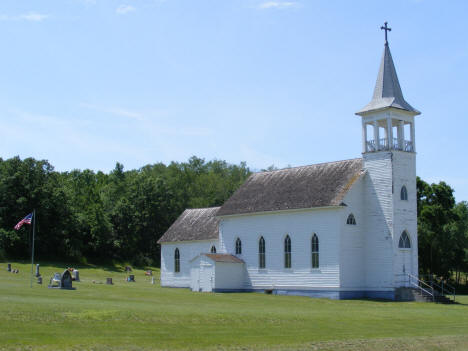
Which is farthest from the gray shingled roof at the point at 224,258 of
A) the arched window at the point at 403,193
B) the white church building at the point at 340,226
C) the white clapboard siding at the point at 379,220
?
the arched window at the point at 403,193

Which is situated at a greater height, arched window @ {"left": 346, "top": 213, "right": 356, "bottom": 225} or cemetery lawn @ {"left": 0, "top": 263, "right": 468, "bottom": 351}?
arched window @ {"left": 346, "top": 213, "right": 356, "bottom": 225}

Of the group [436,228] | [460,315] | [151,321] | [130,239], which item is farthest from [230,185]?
[151,321]

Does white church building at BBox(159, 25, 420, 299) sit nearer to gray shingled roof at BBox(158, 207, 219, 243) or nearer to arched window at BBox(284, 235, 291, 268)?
arched window at BBox(284, 235, 291, 268)

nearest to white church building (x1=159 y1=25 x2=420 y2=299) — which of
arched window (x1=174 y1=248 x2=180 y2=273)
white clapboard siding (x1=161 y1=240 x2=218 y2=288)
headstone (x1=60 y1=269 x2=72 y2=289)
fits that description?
white clapboard siding (x1=161 y1=240 x2=218 y2=288)

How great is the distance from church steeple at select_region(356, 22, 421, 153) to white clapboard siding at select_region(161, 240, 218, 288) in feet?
62.5

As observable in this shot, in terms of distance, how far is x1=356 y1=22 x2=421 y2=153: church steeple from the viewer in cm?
4972

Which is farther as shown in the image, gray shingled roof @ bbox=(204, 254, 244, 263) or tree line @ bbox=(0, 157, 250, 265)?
tree line @ bbox=(0, 157, 250, 265)

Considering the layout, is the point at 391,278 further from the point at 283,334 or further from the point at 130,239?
the point at 130,239

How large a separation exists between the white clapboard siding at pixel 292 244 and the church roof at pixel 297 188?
2.36 feet

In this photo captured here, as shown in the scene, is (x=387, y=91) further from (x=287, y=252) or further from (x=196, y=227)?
(x=196, y=227)

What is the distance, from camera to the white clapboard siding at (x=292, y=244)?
4912 centimetres

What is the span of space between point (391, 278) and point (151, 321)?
27.1 meters

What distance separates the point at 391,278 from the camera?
157 feet

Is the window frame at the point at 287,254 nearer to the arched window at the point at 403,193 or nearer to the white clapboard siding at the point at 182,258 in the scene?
the arched window at the point at 403,193
